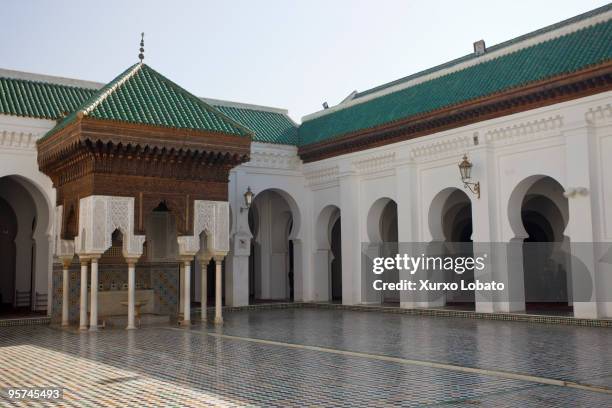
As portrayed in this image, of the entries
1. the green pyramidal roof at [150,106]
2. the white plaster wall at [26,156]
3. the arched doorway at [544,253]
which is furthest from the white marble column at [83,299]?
the arched doorway at [544,253]

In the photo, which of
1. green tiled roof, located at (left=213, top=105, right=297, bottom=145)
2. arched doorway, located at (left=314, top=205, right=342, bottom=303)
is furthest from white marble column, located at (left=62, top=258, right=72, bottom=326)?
arched doorway, located at (left=314, top=205, right=342, bottom=303)

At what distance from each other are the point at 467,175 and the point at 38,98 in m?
7.02

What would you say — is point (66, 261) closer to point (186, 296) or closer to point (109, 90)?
point (186, 296)

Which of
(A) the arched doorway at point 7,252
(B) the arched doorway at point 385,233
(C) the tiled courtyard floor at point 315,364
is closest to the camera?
(C) the tiled courtyard floor at point 315,364

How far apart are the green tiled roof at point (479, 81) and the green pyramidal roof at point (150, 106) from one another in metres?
3.13

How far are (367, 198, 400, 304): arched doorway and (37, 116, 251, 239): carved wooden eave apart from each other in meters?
3.24

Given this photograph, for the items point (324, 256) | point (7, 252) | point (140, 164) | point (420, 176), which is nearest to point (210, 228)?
point (140, 164)

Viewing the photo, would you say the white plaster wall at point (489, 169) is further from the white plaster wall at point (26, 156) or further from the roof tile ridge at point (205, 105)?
the white plaster wall at point (26, 156)

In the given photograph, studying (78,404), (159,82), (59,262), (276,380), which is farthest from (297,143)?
(78,404)

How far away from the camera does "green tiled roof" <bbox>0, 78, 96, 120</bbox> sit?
10.3 m

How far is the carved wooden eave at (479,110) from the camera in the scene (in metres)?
8.50

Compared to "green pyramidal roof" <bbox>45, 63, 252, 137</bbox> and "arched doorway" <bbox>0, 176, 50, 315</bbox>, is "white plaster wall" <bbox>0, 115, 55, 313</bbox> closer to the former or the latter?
"arched doorway" <bbox>0, 176, 50, 315</bbox>

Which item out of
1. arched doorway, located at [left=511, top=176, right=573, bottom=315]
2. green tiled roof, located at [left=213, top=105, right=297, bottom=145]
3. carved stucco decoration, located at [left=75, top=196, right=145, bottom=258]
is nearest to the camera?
carved stucco decoration, located at [left=75, top=196, right=145, bottom=258]

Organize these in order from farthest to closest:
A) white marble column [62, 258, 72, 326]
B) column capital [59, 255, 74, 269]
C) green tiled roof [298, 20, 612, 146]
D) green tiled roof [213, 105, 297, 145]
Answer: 1. green tiled roof [213, 105, 297, 145]
2. column capital [59, 255, 74, 269]
3. white marble column [62, 258, 72, 326]
4. green tiled roof [298, 20, 612, 146]
